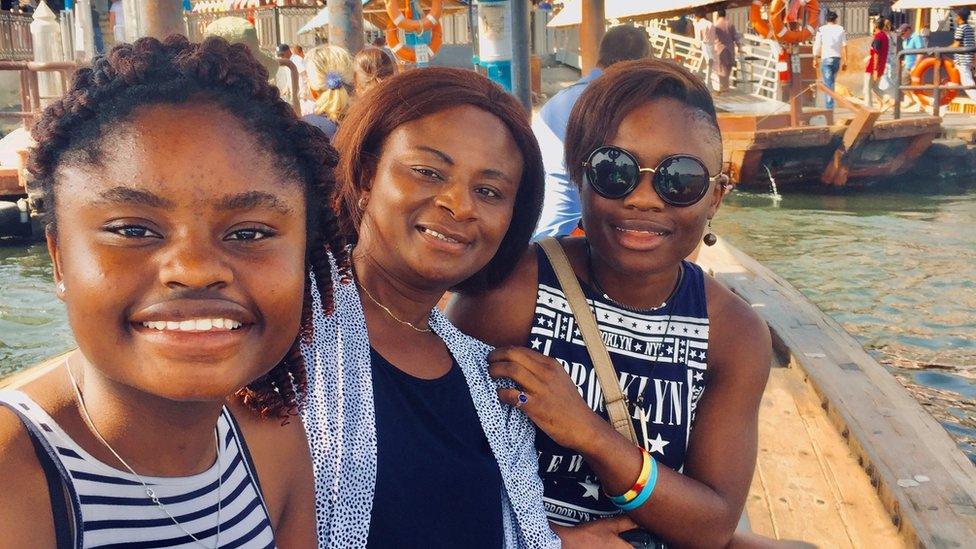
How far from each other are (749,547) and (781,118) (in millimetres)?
14992

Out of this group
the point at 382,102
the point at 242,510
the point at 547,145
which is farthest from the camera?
the point at 547,145

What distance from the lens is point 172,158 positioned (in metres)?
1.23

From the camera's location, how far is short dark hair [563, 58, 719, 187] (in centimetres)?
234

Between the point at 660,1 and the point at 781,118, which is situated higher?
the point at 660,1

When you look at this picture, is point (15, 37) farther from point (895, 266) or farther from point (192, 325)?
point (192, 325)

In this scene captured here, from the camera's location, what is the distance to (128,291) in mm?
1208

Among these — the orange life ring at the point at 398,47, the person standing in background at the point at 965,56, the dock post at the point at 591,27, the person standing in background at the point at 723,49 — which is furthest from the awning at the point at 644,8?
the dock post at the point at 591,27

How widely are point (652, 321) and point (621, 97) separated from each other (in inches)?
20.5

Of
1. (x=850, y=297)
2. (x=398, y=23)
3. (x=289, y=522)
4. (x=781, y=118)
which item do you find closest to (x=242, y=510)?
(x=289, y=522)

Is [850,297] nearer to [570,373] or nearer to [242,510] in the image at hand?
[570,373]

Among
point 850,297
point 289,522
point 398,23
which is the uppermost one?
point 398,23

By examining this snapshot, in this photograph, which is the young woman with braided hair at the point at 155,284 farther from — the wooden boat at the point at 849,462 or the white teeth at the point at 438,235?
the wooden boat at the point at 849,462

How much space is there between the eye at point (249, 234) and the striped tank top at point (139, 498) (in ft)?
1.03

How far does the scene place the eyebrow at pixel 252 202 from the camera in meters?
1.26
